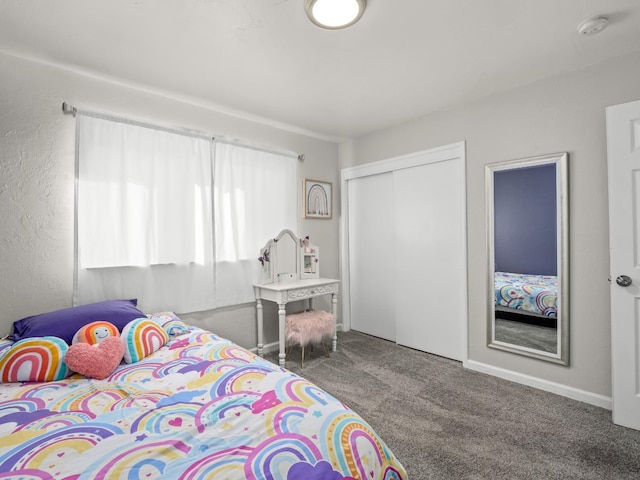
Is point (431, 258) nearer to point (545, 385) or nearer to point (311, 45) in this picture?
point (545, 385)

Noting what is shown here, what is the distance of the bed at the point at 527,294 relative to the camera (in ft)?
8.49

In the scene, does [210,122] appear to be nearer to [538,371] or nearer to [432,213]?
[432,213]

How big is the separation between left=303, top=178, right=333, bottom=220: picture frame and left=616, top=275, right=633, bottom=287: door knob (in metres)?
2.70

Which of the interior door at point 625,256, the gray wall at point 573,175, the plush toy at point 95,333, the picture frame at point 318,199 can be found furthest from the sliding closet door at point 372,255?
the plush toy at point 95,333

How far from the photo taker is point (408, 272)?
11.7 feet

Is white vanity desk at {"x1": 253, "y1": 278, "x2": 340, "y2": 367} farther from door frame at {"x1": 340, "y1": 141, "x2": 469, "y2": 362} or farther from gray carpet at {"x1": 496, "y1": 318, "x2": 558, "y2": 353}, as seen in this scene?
gray carpet at {"x1": 496, "y1": 318, "x2": 558, "y2": 353}

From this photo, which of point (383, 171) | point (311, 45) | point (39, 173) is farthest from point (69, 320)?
point (383, 171)

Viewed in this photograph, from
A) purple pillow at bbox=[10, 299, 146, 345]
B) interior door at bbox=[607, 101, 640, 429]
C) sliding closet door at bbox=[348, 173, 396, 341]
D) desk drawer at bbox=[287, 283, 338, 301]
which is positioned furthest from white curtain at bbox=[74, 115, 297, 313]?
interior door at bbox=[607, 101, 640, 429]

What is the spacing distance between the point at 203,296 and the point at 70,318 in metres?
1.07

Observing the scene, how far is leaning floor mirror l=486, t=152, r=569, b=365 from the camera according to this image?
2502 mm

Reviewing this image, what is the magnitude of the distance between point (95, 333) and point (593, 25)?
131 inches

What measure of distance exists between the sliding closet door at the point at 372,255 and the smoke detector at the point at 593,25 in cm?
203

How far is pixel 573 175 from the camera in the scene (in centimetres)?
244

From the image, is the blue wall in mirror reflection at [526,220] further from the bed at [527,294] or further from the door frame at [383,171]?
the door frame at [383,171]
